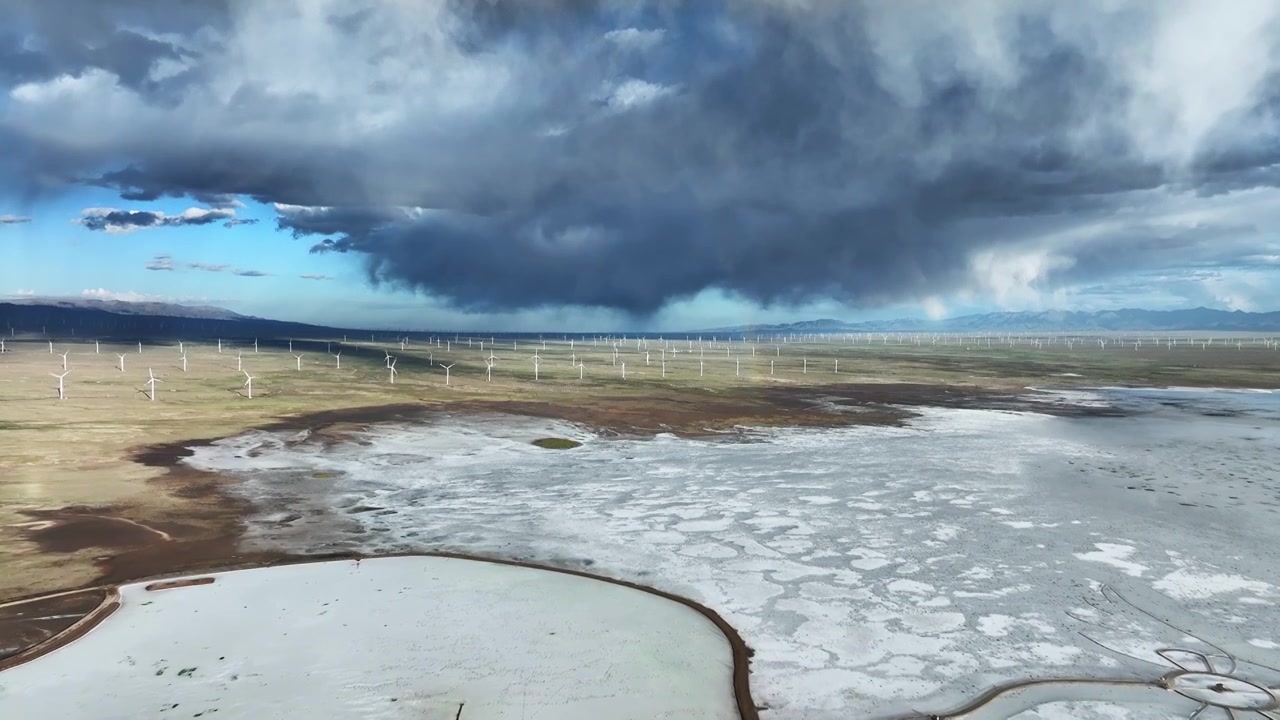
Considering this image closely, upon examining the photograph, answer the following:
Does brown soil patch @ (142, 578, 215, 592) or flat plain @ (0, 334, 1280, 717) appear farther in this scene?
brown soil patch @ (142, 578, 215, 592)

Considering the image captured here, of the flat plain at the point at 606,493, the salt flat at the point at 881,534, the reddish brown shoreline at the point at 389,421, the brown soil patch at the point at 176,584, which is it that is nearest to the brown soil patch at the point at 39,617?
the flat plain at the point at 606,493

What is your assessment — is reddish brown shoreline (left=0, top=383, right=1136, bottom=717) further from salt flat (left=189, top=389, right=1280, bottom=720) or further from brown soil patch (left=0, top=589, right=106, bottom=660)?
→ salt flat (left=189, top=389, right=1280, bottom=720)

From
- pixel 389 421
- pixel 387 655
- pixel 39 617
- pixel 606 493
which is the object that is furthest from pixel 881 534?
pixel 389 421

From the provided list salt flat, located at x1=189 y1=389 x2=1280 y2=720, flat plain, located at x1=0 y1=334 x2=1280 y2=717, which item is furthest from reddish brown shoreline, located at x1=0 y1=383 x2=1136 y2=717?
salt flat, located at x1=189 y1=389 x2=1280 y2=720

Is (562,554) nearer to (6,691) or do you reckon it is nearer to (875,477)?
(6,691)

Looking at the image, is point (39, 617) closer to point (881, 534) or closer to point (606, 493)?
point (606, 493)

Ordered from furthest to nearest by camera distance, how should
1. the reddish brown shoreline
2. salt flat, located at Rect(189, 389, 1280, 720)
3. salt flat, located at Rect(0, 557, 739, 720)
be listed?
the reddish brown shoreline < salt flat, located at Rect(189, 389, 1280, 720) < salt flat, located at Rect(0, 557, 739, 720)

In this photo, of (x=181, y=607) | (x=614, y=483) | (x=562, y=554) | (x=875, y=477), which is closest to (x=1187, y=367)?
(x=875, y=477)
